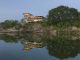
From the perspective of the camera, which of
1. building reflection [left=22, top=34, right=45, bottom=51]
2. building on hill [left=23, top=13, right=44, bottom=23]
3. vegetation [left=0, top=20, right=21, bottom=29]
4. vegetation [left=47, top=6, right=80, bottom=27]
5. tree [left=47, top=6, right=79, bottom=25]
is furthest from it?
building on hill [left=23, top=13, right=44, bottom=23]

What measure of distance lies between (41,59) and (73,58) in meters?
1.66

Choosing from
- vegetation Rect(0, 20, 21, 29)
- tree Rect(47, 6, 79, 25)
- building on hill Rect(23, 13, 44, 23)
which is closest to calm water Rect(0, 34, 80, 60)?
tree Rect(47, 6, 79, 25)

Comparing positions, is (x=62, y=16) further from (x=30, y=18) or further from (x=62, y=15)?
(x=30, y=18)

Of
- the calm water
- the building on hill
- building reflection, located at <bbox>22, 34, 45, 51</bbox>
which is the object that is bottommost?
building reflection, located at <bbox>22, 34, 45, 51</bbox>

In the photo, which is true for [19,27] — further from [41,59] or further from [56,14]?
[41,59]

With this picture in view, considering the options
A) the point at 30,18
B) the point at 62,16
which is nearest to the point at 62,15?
the point at 62,16

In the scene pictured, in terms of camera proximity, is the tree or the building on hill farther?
the building on hill

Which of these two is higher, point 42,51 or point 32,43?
point 42,51

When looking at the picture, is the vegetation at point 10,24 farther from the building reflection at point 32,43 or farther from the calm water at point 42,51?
the calm water at point 42,51

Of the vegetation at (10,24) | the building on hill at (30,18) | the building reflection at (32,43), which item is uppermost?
the building on hill at (30,18)

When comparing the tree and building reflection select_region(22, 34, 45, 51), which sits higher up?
the tree

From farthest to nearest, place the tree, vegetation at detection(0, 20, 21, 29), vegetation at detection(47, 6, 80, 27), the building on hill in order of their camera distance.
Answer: the building on hill < vegetation at detection(0, 20, 21, 29) < the tree < vegetation at detection(47, 6, 80, 27)

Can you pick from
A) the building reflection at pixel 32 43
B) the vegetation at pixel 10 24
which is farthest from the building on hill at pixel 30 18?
the building reflection at pixel 32 43

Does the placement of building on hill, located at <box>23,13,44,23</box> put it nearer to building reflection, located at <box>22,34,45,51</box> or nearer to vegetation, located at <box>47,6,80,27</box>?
vegetation, located at <box>47,6,80,27</box>
